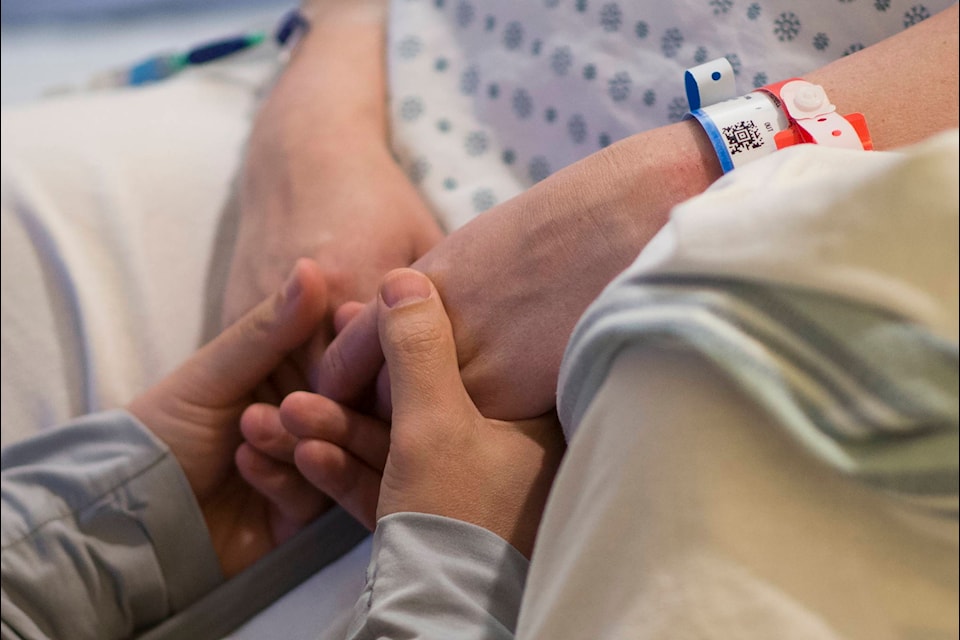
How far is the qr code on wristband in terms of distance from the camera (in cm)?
52

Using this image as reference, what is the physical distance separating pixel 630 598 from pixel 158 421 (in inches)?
20.5

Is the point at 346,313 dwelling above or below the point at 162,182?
below

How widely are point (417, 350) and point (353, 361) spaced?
110 mm

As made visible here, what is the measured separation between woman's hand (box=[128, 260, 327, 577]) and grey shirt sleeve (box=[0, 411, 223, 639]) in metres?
0.02

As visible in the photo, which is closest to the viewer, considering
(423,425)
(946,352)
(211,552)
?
(946,352)

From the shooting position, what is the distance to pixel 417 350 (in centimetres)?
57

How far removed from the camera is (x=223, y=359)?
734 mm

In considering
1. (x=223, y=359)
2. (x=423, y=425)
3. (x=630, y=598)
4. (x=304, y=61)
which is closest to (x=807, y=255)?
(x=630, y=598)

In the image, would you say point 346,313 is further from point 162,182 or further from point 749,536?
point 749,536

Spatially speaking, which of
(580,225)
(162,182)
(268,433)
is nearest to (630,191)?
(580,225)

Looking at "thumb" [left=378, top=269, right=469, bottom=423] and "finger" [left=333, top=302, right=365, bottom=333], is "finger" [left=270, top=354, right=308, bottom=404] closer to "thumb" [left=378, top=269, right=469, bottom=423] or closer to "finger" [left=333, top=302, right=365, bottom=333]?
"finger" [left=333, top=302, right=365, bottom=333]

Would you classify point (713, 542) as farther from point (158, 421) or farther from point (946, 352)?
point (158, 421)

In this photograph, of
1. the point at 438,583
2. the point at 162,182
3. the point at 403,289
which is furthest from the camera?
the point at 162,182

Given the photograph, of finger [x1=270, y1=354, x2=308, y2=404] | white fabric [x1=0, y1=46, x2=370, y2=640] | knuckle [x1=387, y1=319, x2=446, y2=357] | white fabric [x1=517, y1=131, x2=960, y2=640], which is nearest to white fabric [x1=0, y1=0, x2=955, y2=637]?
white fabric [x1=0, y1=46, x2=370, y2=640]
